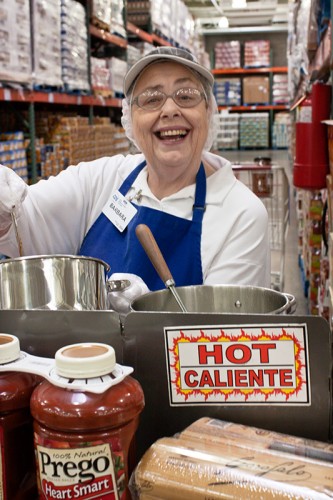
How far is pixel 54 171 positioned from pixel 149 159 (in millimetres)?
3206

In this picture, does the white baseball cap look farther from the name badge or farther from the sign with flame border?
the sign with flame border

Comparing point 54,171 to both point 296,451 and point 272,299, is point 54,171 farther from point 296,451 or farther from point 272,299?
point 296,451

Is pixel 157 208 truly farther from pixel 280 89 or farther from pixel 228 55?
pixel 228 55

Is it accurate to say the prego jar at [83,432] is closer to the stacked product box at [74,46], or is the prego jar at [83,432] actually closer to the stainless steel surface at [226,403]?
the stainless steel surface at [226,403]

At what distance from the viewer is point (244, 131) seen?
63.9ft

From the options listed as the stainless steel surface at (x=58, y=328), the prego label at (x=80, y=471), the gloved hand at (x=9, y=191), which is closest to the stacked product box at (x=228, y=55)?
the gloved hand at (x=9, y=191)

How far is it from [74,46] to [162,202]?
405 cm

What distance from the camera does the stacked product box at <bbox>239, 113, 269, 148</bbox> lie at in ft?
63.7

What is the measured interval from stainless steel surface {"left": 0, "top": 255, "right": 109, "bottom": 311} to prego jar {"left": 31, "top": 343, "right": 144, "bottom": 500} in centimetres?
52

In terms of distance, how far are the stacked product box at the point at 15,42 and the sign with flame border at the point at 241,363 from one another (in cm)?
344

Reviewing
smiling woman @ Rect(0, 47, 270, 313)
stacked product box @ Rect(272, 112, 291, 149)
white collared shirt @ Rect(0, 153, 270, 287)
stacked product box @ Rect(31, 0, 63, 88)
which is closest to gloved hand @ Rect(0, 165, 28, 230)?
smiling woman @ Rect(0, 47, 270, 313)

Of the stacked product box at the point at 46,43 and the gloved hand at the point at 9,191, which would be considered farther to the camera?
the stacked product box at the point at 46,43

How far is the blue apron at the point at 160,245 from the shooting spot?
1853 mm

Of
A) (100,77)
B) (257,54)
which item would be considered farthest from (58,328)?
(257,54)
